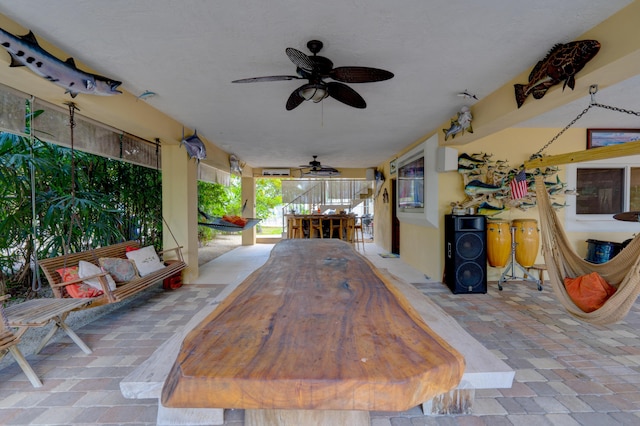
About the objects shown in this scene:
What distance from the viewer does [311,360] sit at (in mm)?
789

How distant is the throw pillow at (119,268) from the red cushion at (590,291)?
4150mm

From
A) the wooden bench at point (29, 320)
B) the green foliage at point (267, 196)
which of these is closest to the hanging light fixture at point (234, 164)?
the wooden bench at point (29, 320)

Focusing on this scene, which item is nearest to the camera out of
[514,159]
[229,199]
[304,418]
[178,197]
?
[304,418]

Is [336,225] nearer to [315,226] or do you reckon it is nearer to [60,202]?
[315,226]

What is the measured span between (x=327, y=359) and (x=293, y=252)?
2117 millimetres

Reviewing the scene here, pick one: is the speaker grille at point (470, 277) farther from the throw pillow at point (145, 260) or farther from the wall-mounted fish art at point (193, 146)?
the wall-mounted fish art at point (193, 146)

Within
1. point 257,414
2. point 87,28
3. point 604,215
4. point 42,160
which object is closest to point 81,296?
point 42,160

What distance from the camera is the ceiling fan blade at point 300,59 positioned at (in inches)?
67.4

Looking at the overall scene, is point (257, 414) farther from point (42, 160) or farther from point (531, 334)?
point (42, 160)

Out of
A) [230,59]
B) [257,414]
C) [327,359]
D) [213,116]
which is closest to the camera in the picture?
[327,359]

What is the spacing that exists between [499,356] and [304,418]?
5.79ft

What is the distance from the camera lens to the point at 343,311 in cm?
119

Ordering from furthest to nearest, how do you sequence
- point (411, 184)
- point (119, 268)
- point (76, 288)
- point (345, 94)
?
point (411, 184) < point (119, 268) < point (76, 288) < point (345, 94)

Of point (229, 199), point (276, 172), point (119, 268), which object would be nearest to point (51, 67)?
point (119, 268)
